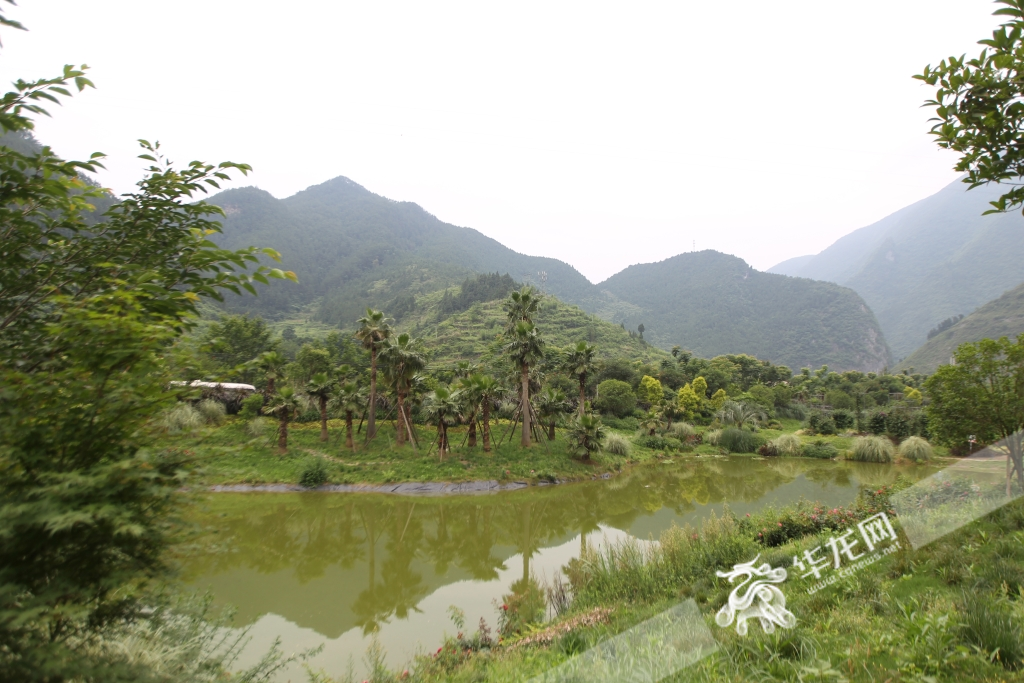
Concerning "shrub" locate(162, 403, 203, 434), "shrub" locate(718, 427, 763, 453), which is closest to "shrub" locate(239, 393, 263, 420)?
"shrub" locate(162, 403, 203, 434)

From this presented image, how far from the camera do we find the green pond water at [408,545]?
8016mm

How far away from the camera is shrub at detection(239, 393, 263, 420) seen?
28.1 metres

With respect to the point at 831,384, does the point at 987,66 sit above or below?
above

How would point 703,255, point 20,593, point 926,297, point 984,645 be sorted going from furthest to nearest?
point 703,255
point 926,297
point 984,645
point 20,593

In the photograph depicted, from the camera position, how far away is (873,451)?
87.4 feet

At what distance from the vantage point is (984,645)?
2.68 meters

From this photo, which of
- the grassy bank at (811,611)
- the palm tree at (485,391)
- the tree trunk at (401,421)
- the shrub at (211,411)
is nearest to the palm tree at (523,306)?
the palm tree at (485,391)

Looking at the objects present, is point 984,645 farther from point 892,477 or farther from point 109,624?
point 892,477

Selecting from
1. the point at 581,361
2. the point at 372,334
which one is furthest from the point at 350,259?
the point at 581,361

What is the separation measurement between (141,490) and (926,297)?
667ft

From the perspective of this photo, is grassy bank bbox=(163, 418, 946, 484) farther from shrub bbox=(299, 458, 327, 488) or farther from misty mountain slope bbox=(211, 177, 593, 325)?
misty mountain slope bbox=(211, 177, 593, 325)

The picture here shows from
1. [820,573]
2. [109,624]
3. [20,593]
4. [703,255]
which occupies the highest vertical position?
[703,255]

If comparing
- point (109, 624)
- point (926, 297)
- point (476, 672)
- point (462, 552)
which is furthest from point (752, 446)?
point (926, 297)

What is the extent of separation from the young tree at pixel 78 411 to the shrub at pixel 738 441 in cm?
3532
